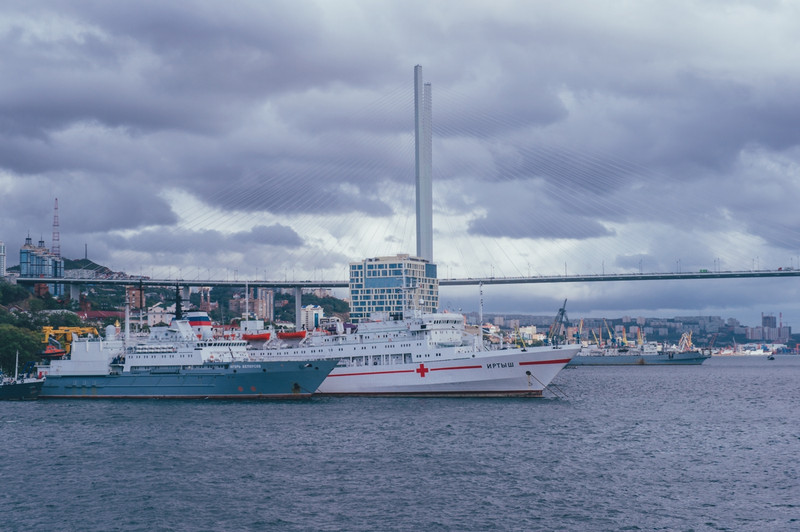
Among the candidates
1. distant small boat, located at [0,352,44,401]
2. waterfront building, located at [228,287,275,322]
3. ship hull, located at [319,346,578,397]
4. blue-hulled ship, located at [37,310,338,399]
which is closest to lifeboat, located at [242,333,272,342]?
blue-hulled ship, located at [37,310,338,399]

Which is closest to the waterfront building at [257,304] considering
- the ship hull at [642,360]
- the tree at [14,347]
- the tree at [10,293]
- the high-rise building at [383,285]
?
the high-rise building at [383,285]

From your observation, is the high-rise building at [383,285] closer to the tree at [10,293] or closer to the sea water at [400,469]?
the tree at [10,293]

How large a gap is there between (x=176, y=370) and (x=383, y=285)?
8135 centimetres

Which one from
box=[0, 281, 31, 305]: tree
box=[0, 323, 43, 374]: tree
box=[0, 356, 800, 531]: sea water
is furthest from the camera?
box=[0, 281, 31, 305]: tree

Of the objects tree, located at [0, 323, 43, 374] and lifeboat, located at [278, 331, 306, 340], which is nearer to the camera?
lifeboat, located at [278, 331, 306, 340]

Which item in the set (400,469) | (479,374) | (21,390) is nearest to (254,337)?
(21,390)

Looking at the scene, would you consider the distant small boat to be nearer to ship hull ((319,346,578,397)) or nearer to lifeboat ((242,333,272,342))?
lifeboat ((242,333,272,342))

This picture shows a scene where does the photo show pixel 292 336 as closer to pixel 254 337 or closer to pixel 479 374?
pixel 254 337

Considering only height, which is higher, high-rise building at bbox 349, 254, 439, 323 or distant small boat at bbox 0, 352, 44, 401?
high-rise building at bbox 349, 254, 439, 323

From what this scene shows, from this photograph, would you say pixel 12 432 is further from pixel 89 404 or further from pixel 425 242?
pixel 425 242

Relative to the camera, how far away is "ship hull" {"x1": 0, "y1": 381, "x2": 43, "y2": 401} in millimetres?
53312

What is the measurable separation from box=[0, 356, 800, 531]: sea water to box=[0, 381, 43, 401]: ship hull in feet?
32.2

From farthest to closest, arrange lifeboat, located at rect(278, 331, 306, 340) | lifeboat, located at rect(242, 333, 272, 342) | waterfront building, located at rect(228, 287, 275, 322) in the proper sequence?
1. waterfront building, located at rect(228, 287, 275, 322)
2. lifeboat, located at rect(242, 333, 272, 342)
3. lifeboat, located at rect(278, 331, 306, 340)

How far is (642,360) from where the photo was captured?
434 ft
